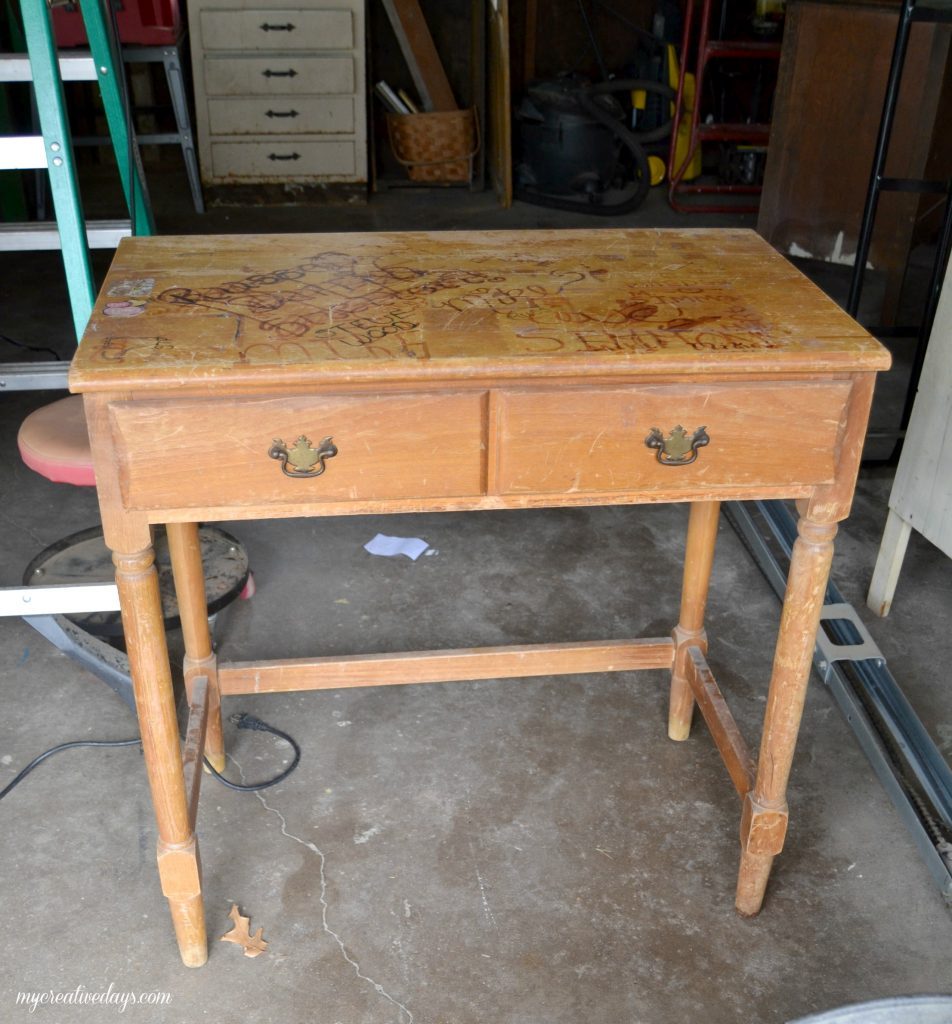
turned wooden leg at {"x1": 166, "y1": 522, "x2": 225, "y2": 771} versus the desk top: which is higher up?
the desk top

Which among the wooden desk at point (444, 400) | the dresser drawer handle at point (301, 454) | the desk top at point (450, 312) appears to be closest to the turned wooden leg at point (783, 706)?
the wooden desk at point (444, 400)

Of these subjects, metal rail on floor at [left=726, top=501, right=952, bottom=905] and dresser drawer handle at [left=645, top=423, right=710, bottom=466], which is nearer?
dresser drawer handle at [left=645, top=423, right=710, bottom=466]

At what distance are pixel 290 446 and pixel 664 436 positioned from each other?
0.48 m

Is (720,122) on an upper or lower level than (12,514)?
upper

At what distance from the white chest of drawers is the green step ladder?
10.2 ft

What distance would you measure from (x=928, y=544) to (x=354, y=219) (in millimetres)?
3530

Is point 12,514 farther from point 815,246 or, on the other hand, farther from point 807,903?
point 815,246

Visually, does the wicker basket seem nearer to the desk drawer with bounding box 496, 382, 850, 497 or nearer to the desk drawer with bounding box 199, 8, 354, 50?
the desk drawer with bounding box 199, 8, 354, 50

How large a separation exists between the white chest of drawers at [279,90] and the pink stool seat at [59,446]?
3.65 m

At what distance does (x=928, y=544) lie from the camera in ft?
9.74

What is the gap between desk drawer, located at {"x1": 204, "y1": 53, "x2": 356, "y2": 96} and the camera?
5.40 m

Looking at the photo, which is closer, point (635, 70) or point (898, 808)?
point (898, 808)

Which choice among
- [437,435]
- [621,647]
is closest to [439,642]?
[621,647]
